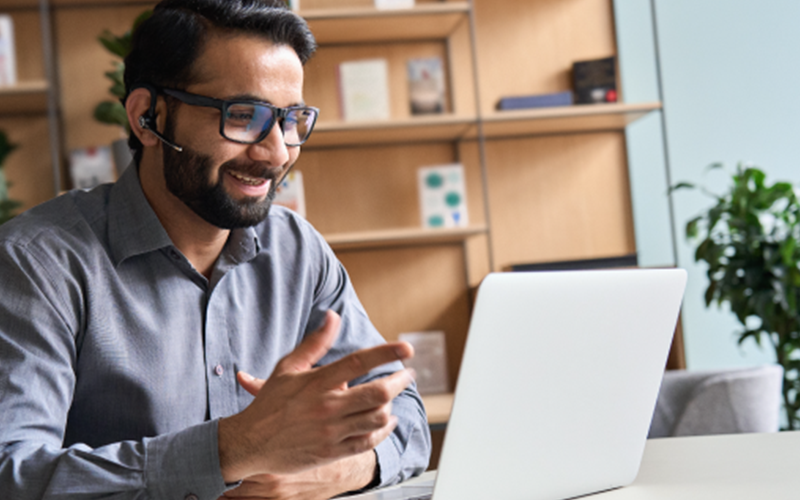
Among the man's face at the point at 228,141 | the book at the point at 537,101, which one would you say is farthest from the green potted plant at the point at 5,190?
the book at the point at 537,101

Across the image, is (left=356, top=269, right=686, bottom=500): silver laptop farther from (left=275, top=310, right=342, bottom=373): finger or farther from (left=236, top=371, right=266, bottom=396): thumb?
(left=236, top=371, right=266, bottom=396): thumb

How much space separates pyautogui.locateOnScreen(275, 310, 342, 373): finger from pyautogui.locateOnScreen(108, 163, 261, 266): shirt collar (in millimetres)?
481

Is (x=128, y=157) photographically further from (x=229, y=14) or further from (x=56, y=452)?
(x=56, y=452)

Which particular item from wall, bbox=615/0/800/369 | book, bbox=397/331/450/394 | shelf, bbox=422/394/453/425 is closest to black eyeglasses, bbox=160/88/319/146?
shelf, bbox=422/394/453/425

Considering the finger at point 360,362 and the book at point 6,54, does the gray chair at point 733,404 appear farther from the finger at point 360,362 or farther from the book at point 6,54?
the book at point 6,54

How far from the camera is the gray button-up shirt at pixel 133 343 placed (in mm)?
860

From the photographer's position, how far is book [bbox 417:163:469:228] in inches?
112

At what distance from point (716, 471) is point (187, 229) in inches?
34.2

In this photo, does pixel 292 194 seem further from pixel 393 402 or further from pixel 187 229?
pixel 393 402

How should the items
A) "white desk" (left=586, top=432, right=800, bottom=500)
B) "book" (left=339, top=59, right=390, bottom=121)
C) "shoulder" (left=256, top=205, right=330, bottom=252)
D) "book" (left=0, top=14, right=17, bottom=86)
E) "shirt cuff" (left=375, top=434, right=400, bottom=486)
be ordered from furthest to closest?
1. "book" (left=339, top=59, right=390, bottom=121)
2. "book" (left=0, top=14, right=17, bottom=86)
3. "shoulder" (left=256, top=205, right=330, bottom=252)
4. "shirt cuff" (left=375, top=434, right=400, bottom=486)
5. "white desk" (left=586, top=432, right=800, bottom=500)

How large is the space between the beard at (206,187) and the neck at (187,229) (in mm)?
21

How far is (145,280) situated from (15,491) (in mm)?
388

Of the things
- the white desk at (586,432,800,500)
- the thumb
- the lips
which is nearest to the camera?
the white desk at (586,432,800,500)

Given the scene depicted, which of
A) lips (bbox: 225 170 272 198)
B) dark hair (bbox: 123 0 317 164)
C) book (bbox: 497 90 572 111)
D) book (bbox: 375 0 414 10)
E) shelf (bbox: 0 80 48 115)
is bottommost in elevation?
lips (bbox: 225 170 272 198)
